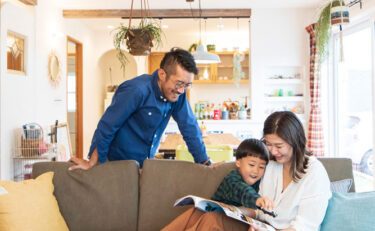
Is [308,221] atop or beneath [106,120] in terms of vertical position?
beneath

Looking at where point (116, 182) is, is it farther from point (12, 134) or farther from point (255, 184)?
point (12, 134)

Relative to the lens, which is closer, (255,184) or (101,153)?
(255,184)

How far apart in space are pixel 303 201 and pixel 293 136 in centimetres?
30

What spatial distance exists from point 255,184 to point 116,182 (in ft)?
2.70

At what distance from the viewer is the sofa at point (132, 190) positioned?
6.82 feet

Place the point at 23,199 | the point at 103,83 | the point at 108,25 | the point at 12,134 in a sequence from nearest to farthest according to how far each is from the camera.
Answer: the point at 23,199 < the point at 12,134 < the point at 108,25 < the point at 103,83

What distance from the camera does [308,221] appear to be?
62.4 inches

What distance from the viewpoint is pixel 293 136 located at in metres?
1.67

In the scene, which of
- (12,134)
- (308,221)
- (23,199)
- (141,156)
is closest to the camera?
(308,221)

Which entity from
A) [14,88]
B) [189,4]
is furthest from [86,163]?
[189,4]

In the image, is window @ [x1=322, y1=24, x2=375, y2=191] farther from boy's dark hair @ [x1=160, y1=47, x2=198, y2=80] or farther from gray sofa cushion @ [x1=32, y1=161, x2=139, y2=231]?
gray sofa cushion @ [x1=32, y1=161, x2=139, y2=231]

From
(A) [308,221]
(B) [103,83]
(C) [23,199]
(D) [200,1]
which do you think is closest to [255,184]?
(A) [308,221]

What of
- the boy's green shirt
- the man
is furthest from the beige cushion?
the boy's green shirt

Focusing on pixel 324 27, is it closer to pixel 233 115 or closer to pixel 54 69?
pixel 233 115
